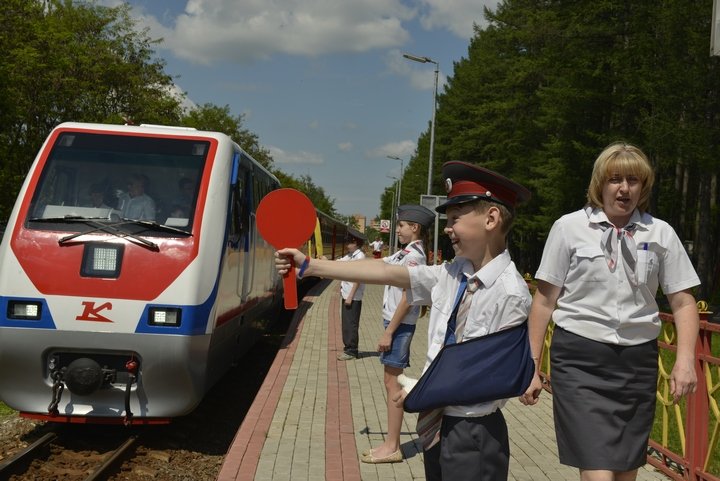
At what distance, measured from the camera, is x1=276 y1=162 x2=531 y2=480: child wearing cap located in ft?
9.89

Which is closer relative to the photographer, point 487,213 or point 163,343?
point 487,213

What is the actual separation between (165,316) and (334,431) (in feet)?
5.83

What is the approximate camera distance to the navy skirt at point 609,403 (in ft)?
11.7

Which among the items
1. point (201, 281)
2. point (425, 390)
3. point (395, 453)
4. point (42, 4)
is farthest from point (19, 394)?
point (42, 4)

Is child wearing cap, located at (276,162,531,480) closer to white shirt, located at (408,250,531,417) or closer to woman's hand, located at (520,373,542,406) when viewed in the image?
white shirt, located at (408,250,531,417)

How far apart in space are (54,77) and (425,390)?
30.6m

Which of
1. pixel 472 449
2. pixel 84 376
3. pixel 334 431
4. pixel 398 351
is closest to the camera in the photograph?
pixel 472 449

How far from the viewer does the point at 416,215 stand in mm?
6512

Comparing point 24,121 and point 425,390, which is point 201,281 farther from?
point 24,121

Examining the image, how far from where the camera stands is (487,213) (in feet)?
10.4

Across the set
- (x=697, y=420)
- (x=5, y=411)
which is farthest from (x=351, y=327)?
(x=697, y=420)

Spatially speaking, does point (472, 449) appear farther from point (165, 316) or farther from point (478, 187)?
point (165, 316)

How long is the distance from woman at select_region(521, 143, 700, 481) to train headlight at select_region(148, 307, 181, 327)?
12.9ft

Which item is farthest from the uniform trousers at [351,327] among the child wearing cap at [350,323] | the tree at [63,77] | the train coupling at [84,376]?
the tree at [63,77]
